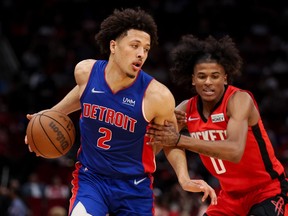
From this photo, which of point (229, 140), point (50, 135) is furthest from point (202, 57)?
point (50, 135)

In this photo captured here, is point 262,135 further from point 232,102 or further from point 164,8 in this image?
point 164,8

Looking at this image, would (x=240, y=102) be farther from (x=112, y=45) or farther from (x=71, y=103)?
(x=71, y=103)

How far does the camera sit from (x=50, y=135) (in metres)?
5.33

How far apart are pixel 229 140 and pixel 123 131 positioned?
830 millimetres

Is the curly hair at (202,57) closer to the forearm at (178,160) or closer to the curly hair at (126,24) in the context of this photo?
the curly hair at (126,24)

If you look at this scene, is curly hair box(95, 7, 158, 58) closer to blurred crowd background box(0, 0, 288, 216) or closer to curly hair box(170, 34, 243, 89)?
curly hair box(170, 34, 243, 89)

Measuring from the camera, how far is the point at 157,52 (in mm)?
16016

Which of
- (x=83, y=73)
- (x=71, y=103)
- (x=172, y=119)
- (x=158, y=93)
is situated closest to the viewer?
(x=158, y=93)

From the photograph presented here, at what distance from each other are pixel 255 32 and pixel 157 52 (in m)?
2.86

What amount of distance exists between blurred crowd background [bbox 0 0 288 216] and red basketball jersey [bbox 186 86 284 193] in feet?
16.2

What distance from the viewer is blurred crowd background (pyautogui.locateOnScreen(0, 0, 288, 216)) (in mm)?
11289

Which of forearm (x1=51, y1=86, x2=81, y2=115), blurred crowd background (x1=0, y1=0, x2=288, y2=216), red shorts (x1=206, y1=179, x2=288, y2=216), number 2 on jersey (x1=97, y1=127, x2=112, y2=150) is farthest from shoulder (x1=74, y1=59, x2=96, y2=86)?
blurred crowd background (x1=0, y1=0, x2=288, y2=216)

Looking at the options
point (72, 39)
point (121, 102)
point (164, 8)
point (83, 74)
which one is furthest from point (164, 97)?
point (164, 8)

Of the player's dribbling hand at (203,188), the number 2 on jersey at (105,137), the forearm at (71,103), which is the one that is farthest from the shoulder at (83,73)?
the player's dribbling hand at (203,188)
